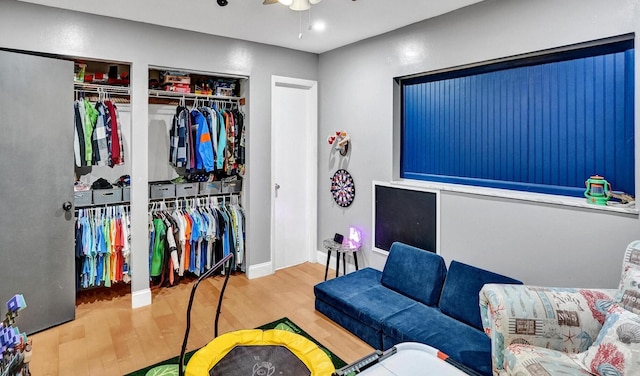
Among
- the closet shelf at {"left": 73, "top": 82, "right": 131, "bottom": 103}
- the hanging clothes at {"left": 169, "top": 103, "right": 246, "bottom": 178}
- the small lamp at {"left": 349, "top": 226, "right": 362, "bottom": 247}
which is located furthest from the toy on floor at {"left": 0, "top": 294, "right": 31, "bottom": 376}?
the small lamp at {"left": 349, "top": 226, "right": 362, "bottom": 247}

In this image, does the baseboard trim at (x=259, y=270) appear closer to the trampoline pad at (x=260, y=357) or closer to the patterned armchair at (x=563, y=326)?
the trampoline pad at (x=260, y=357)

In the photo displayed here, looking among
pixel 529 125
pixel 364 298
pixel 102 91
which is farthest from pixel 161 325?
pixel 529 125

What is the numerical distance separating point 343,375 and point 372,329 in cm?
108

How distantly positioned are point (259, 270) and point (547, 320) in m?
2.95

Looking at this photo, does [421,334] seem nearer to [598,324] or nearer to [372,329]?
[372,329]

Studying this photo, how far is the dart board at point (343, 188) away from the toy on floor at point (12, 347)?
9.79ft

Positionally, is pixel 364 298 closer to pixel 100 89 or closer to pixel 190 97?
pixel 190 97

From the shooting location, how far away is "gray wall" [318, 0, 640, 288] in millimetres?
2221

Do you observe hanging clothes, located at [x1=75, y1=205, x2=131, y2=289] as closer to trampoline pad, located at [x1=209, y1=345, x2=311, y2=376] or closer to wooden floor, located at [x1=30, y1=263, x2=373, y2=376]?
wooden floor, located at [x1=30, y1=263, x2=373, y2=376]

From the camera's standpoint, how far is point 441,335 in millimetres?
2318

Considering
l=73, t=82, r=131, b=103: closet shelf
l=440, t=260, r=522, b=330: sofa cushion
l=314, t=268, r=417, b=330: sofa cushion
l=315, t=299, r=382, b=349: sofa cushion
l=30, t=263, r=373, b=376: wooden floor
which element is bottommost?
l=30, t=263, r=373, b=376: wooden floor

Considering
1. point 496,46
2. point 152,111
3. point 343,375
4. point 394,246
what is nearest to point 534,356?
point 343,375

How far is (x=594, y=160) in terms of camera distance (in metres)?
2.38

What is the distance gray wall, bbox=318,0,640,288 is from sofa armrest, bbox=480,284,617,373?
1.61 ft
